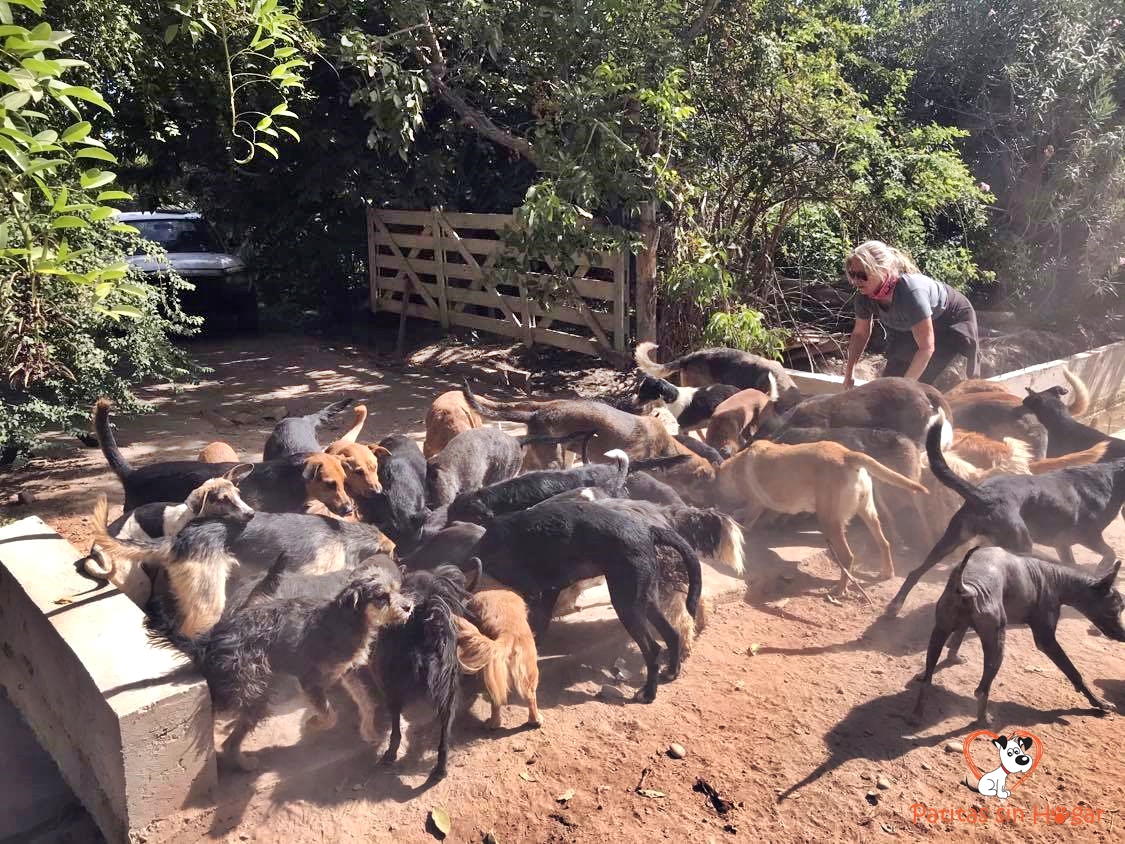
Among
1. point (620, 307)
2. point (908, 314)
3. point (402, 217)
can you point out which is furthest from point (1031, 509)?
point (402, 217)

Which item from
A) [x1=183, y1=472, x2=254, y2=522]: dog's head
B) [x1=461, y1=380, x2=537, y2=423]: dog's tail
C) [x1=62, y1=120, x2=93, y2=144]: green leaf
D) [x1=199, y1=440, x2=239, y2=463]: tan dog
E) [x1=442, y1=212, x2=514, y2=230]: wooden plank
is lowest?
[x1=461, y1=380, x2=537, y2=423]: dog's tail

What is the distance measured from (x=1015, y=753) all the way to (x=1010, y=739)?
0.11 meters

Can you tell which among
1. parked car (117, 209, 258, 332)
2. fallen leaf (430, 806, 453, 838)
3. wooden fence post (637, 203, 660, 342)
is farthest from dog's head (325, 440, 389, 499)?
parked car (117, 209, 258, 332)

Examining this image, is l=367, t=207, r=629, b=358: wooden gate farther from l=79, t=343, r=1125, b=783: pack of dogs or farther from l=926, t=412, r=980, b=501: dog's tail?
l=926, t=412, r=980, b=501: dog's tail

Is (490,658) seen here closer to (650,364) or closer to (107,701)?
(107,701)

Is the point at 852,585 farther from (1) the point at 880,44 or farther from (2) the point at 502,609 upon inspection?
(1) the point at 880,44

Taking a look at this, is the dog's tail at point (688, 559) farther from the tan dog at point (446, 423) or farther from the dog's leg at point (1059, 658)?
the tan dog at point (446, 423)

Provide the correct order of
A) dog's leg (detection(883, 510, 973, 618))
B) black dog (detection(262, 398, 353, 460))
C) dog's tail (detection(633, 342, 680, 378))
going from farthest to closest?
dog's tail (detection(633, 342, 680, 378)), black dog (detection(262, 398, 353, 460)), dog's leg (detection(883, 510, 973, 618))

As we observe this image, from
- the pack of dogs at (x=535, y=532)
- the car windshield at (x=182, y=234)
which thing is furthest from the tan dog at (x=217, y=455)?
the car windshield at (x=182, y=234)

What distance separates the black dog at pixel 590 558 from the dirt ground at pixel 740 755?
34 centimetres

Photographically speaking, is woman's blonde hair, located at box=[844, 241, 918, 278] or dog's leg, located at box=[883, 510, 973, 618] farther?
woman's blonde hair, located at box=[844, 241, 918, 278]

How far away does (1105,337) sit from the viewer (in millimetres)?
11680

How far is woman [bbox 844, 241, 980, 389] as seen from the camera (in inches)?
258

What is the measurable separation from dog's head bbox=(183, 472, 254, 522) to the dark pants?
5.10 m
